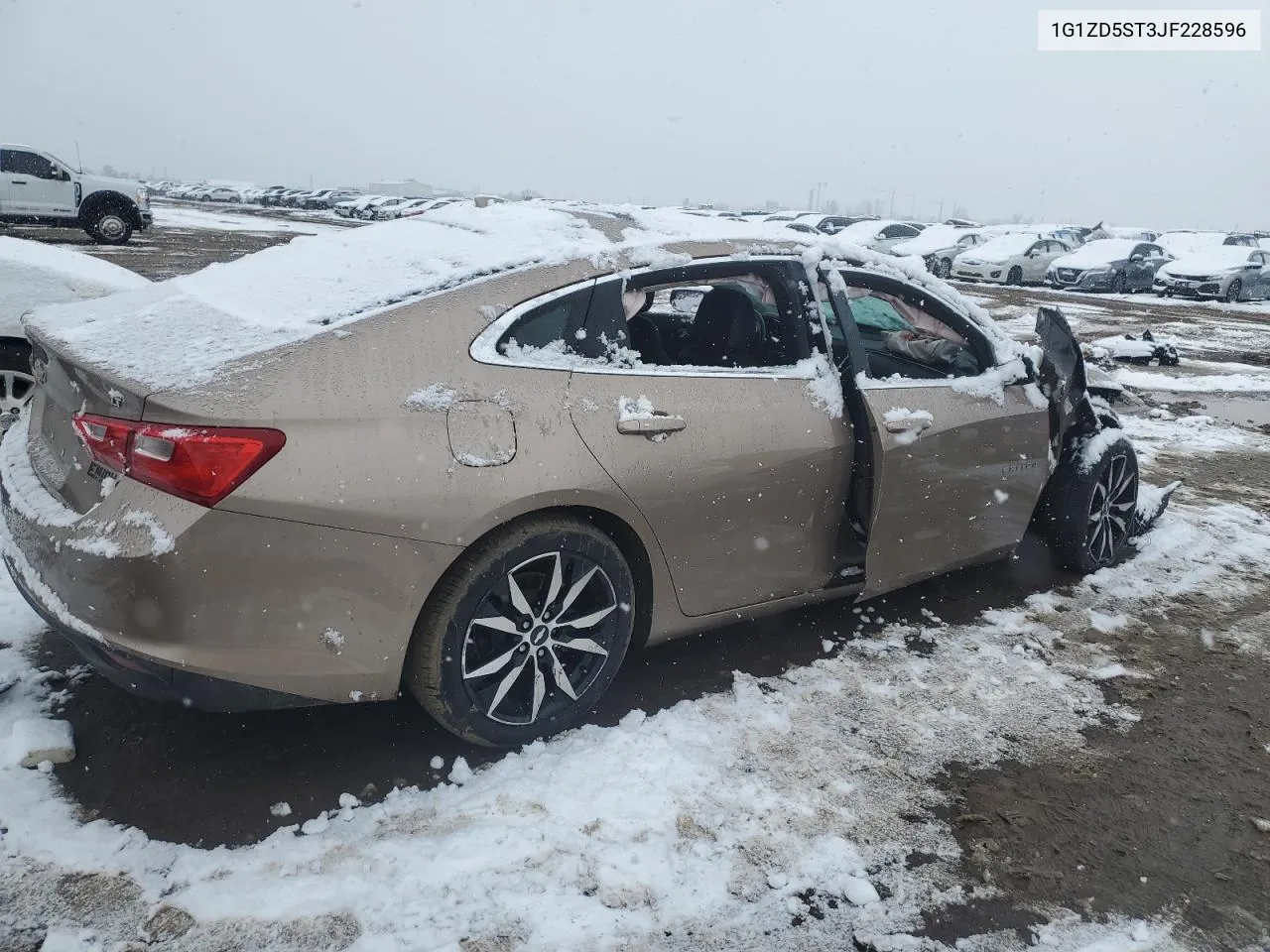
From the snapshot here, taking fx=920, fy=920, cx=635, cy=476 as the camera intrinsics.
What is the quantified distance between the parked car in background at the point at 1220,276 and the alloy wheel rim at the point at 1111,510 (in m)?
20.0

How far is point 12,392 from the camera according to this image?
4988 millimetres

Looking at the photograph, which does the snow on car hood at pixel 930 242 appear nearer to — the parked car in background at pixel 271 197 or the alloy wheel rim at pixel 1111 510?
the alloy wheel rim at pixel 1111 510

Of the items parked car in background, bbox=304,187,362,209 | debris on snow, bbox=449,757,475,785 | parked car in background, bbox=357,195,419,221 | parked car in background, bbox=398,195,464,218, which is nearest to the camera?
debris on snow, bbox=449,757,475,785

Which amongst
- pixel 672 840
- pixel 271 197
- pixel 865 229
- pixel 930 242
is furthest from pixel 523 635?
pixel 271 197

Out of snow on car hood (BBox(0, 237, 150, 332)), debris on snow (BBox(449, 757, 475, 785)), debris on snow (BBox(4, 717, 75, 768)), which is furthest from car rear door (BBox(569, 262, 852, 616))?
snow on car hood (BBox(0, 237, 150, 332))

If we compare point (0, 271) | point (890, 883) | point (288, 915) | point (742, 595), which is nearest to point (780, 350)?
point (742, 595)

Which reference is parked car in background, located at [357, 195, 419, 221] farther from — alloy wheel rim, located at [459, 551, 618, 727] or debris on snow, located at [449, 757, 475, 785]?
debris on snow, located at [449, 757, 475, 785]

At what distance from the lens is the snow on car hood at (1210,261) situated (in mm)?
21266

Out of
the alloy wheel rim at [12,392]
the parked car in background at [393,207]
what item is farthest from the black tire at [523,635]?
the parked car in background at [393,207]

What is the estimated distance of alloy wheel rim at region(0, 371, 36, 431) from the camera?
4.96m

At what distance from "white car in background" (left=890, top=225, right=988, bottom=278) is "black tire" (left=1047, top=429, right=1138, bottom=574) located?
20164mm

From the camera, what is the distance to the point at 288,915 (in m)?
2.15

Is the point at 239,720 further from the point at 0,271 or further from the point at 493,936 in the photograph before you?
the point at 0,271

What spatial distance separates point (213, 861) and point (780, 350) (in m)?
2.35
